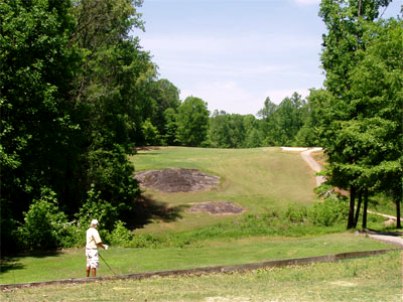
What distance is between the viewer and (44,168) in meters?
28.6

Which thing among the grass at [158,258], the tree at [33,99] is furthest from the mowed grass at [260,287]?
the tree at [33,99]

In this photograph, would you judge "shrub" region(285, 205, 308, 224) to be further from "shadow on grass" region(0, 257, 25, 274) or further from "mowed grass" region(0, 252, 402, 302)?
"mowed grass" region(0, 252, 402, 302)

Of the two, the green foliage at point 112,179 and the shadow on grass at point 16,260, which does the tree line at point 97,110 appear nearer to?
the green foliage at point 112,179

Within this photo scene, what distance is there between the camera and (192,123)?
132m

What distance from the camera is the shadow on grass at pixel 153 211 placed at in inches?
1690

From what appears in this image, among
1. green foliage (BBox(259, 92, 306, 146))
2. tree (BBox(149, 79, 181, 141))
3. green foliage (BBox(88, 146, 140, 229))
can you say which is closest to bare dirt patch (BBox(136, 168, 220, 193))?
green foliage (BBox(88, 146, 140, 229))

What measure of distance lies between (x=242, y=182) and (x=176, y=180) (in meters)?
7.49

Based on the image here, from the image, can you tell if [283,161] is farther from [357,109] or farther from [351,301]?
[351,301]

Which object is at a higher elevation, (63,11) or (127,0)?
(127,0)

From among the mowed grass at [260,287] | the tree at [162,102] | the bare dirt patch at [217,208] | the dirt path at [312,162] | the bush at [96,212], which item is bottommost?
the bare dirt patch at [217,208]

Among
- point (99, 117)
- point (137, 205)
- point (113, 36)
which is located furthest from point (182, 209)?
point (113, 36)

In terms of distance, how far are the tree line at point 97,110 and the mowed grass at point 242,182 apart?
14.7 ft

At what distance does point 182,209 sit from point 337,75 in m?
18.5

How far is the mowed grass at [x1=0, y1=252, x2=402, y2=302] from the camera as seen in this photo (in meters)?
11.5
